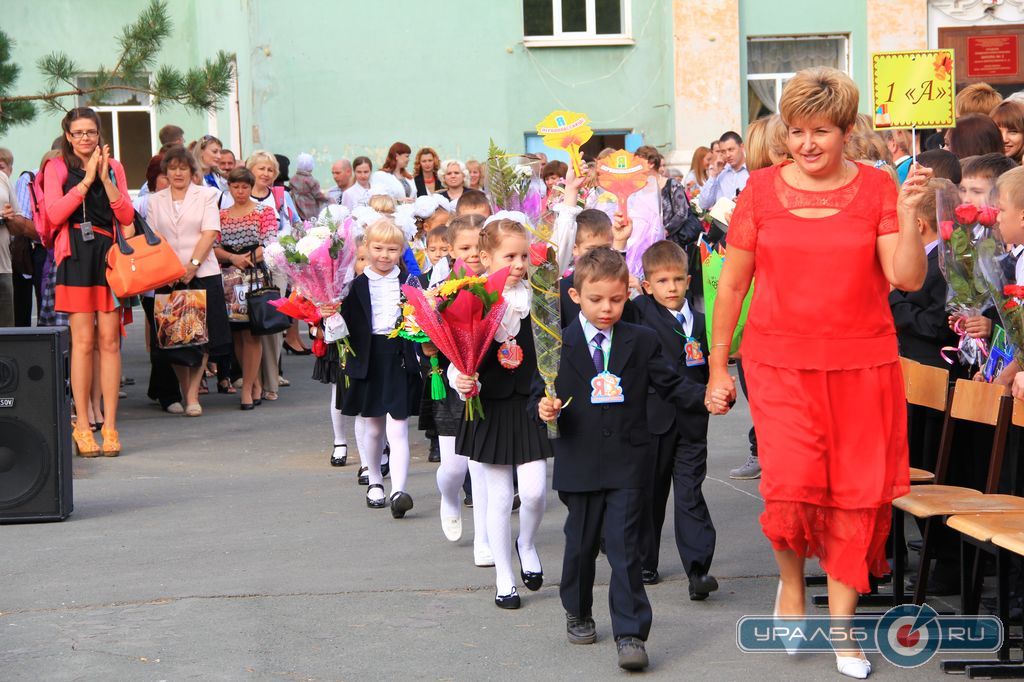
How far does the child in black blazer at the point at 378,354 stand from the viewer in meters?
9.03

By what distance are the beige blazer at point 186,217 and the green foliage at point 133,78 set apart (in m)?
0.96

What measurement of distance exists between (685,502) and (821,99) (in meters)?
2.24

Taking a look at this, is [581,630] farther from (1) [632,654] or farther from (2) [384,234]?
(2) [384,234]

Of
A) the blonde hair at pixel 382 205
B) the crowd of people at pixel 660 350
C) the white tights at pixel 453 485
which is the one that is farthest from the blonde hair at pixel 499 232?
the blonde hair at pixel 382 205

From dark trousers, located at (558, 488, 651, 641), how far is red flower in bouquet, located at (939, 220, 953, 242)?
6.54 feet

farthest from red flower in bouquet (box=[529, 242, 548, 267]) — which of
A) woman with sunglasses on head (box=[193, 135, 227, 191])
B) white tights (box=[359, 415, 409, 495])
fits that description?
woman with sunglasses on head (box=[193, 135, 227, 191])

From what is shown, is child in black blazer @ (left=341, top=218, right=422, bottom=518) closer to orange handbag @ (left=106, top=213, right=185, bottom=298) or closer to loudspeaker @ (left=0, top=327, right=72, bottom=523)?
loudspeaker @ (left=0, top=327, right=72, bottom=523)

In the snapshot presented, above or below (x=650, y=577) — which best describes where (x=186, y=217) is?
above

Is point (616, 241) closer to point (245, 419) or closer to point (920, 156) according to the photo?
point (920, 156)

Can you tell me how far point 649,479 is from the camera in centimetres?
592

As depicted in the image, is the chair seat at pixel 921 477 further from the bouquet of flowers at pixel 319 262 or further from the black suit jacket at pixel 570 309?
the bouquet of flowers at pixel 319 262

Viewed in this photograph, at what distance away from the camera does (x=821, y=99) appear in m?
5.34

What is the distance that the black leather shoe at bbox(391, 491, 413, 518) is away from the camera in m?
8.67

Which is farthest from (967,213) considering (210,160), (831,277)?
(210,160)
